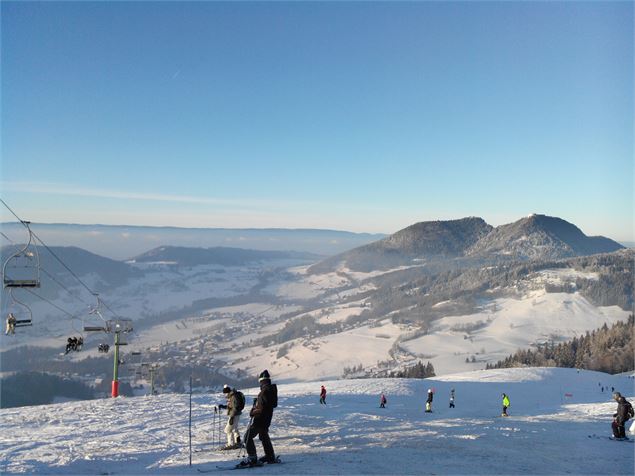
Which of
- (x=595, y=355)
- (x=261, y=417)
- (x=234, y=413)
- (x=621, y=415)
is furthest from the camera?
(x=595, y=355)

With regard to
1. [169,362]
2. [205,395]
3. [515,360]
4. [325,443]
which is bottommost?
[169,362]

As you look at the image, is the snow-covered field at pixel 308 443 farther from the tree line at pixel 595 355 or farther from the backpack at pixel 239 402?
the tree line at pixel 595 355

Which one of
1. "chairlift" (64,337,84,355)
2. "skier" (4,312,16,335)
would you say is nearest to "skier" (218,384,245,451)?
"skier" (4,312,16,335)

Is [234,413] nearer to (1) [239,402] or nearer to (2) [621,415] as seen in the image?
(1) [239,402]

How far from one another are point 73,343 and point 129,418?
1150cm

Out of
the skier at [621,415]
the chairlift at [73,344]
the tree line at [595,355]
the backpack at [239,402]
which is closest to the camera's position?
the backpack at [239,402]

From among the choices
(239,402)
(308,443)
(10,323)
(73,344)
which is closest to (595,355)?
(73,344)

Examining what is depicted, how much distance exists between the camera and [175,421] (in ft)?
74.5

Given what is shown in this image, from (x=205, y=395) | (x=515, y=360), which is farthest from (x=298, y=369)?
(x=205, y=395)

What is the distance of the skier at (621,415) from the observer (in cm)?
1630

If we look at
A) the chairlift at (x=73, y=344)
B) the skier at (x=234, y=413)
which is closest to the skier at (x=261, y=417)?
the skier at (x=234, y=413)

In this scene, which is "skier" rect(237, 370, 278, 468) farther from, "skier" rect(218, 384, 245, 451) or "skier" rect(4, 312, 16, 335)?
"skier" rect(4, 312, 16, 335)

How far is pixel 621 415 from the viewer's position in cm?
1667

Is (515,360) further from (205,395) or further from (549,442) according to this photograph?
(549,442)
